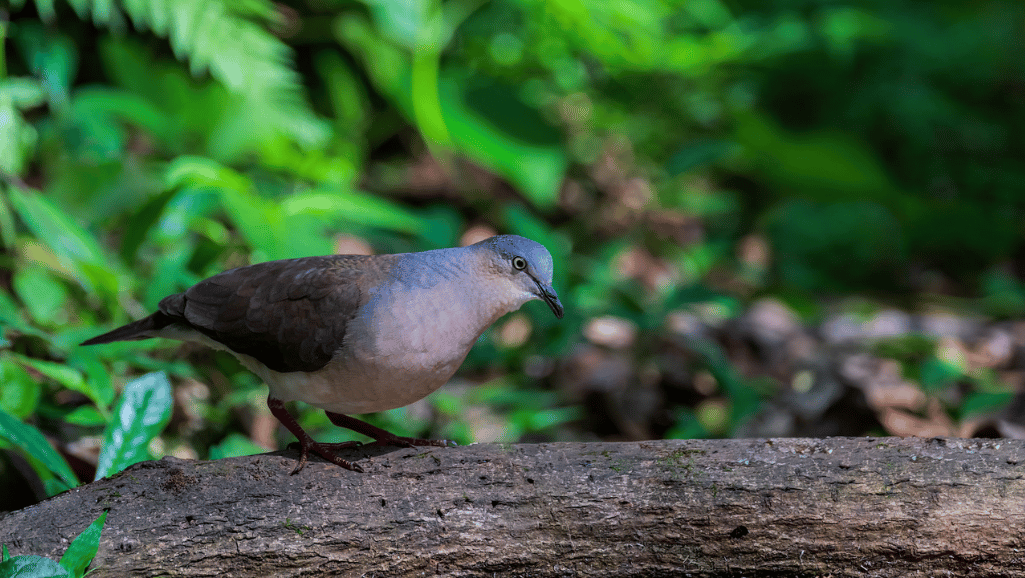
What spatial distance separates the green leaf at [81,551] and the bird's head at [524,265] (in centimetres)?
137

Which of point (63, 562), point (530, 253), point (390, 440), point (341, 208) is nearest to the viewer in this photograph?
point (63, 562)

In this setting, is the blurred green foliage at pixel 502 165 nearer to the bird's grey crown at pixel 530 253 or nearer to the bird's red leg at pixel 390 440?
the bird's red leg at pixel 390 440

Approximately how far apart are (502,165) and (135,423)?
12.9ft

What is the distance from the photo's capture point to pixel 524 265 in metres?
2.73

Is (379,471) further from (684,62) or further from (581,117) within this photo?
(581,117)

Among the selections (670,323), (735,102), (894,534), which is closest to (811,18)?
(735,102)

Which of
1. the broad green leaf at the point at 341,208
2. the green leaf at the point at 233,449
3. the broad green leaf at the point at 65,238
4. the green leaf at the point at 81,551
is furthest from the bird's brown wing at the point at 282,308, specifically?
the broad green leaf at the point at 341,208

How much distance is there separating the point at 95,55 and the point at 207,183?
2.98 metres

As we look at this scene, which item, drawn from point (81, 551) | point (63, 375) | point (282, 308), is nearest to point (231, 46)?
point (63, 375)

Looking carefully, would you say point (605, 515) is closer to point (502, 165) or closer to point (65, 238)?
point (65, 238)

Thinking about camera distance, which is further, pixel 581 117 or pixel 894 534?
pixel 581 117

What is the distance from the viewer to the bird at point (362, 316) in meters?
2.61

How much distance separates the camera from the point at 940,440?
2477 millimetres

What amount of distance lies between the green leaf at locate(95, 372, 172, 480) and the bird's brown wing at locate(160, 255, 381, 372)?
0.28 metres
